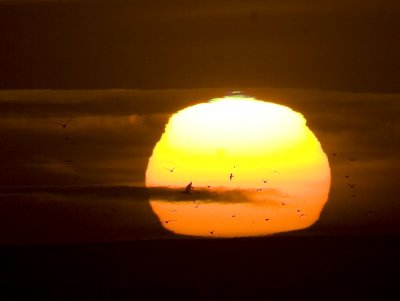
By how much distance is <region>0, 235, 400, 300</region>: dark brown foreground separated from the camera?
92.1ft

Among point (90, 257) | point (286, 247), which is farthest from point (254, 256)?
point (90, 257)

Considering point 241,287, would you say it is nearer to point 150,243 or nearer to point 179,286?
point 179,286

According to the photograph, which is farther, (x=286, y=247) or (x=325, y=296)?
(x=286, y=247)

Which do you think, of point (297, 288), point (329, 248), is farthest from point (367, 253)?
point (297, 288)

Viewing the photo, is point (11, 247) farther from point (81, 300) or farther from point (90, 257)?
point (81, 300)

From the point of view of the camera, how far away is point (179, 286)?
2844 centimetres

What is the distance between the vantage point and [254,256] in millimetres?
30359

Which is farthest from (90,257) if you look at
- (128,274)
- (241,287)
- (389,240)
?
(389,240)

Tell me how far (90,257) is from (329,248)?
424 centimetres

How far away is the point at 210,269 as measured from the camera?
2955cm

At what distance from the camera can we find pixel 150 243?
105 ft

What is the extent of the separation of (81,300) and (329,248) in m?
5.40

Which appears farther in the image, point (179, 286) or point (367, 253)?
point (367, 253)

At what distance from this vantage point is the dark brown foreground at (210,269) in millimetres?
28062
